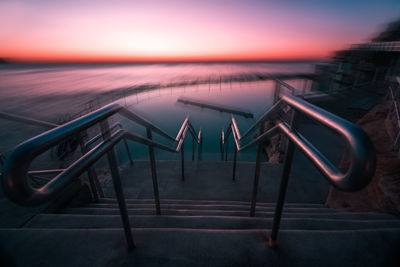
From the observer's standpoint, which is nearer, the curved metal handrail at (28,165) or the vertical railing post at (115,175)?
the curved metal handrail at (28,165)

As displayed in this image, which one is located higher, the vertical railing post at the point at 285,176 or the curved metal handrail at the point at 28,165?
the curved metal handrail at the point at 28,165

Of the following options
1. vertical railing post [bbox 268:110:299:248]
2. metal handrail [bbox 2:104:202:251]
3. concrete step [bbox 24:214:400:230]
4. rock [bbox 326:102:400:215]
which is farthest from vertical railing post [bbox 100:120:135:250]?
rock [bbox 326:102:400:215]

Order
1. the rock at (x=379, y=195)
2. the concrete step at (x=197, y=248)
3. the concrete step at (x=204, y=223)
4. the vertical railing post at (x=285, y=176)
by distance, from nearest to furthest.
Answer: the vertical railing post at (x=285, y=176) < the concrete step at (x=197, y=248) < the concrete step at (x=204, y=223) < the rock at (x=379, y=195)

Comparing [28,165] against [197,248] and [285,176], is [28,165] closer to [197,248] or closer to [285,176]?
[197,248]

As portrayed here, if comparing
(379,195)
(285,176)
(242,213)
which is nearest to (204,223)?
(242,213)

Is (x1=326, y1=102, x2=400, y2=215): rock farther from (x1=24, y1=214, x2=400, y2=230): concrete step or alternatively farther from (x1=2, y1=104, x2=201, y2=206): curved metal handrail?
(x1=2, y1=104, x2=201, y2=206): curved metal handrail

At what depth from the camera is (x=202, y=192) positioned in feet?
11.4

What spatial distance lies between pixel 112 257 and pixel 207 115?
24186mm

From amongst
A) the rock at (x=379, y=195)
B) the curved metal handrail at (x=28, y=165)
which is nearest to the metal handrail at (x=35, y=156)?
the curved metal handrail at (x=28, y=165)

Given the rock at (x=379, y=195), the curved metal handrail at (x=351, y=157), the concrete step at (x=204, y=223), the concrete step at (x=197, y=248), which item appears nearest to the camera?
the curved metal handrail at (x=351, y=157)

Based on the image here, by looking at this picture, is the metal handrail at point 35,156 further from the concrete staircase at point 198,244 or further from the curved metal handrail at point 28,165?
the concrete staircase at point 198,244

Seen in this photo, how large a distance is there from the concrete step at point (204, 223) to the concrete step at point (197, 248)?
33cm

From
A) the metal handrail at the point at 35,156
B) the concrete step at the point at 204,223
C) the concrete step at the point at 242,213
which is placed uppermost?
the metal handrail at the point at 35,156

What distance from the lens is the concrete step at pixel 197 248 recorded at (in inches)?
46.3
